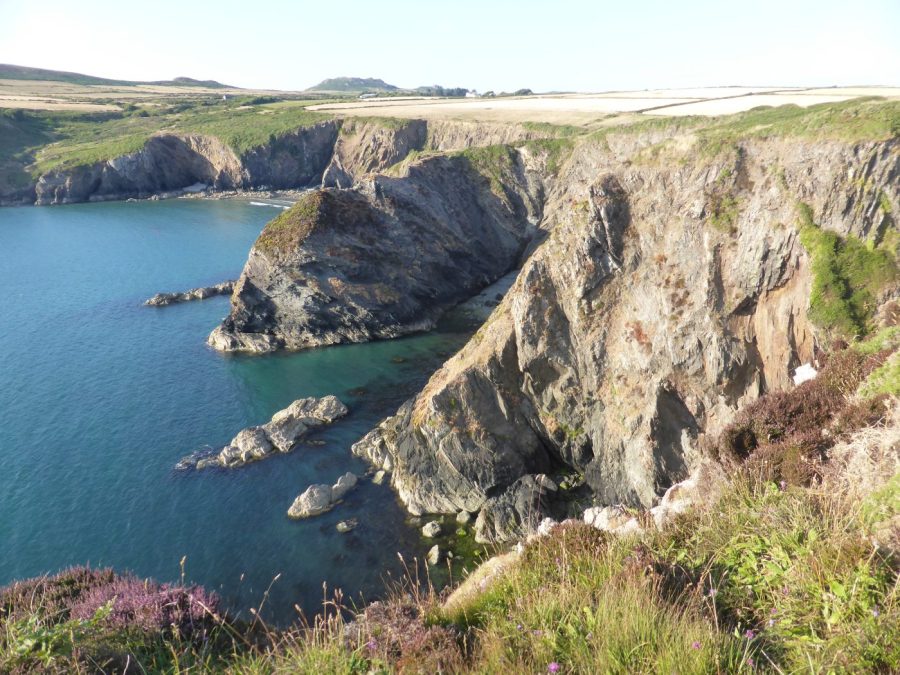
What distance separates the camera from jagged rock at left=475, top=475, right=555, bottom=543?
27625 mm

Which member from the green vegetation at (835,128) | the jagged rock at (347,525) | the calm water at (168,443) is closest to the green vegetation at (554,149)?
the calm water at (168,443)

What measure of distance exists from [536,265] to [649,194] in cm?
720

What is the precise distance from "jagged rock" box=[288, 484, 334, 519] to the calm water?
666 millimetres

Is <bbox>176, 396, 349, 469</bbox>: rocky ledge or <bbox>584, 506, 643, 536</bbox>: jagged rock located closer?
<bbox>584, 506, 643, 536</bbox>: jagged rock

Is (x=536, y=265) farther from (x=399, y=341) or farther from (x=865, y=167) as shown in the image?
(x=399, y=341)

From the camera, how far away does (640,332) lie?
27516 millimetres

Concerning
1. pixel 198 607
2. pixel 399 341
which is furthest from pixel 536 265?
pixel 399 341

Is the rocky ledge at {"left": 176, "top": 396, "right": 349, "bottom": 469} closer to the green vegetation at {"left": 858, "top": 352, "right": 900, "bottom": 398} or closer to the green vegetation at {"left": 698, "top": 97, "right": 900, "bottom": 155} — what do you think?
the green vegetation at {"left": 698, "top": 97, "right": 900, "bottom": 155}

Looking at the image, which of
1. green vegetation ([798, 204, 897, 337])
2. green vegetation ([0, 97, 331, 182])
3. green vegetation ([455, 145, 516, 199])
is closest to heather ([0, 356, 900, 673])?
green vegetation ([798, 204, 897, 337])

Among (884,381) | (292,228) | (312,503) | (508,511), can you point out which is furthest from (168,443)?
(884,381)

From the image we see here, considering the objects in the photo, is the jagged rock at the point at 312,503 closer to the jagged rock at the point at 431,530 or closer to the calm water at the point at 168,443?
the calm water at the point at 168,443

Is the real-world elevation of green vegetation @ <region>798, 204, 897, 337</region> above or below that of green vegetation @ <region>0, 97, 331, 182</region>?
below

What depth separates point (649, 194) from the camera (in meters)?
28.6

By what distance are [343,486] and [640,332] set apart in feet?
66.3
